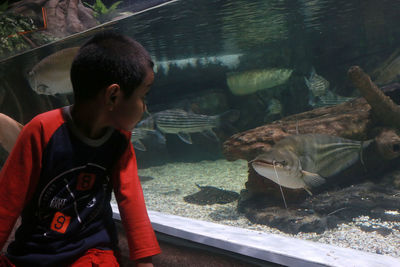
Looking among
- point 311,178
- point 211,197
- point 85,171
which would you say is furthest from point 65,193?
point 211,197

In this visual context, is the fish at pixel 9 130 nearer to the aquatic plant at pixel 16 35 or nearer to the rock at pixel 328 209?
the rock at pixel 328 209

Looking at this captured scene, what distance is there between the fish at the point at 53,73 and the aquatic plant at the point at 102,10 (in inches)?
69.7

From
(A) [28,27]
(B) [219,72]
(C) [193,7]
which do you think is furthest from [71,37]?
(B) [219,72]

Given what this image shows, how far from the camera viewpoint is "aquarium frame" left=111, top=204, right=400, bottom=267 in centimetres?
147

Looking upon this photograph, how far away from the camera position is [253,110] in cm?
1140

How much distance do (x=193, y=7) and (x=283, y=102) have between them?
525 cm

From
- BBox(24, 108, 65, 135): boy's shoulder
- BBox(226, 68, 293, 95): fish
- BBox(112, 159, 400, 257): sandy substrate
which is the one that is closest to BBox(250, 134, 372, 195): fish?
BBox(112, 159, 400, 257): sandy substrate

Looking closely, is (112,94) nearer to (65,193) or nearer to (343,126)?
(65,193)

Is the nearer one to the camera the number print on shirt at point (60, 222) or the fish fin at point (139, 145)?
the number print on shirt at point (60, 222)

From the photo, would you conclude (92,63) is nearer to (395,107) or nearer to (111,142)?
(111,142)

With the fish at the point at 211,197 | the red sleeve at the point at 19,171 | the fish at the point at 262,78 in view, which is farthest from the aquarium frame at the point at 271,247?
the fish at the point at 262,78

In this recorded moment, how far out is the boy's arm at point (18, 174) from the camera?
1446 millimetres

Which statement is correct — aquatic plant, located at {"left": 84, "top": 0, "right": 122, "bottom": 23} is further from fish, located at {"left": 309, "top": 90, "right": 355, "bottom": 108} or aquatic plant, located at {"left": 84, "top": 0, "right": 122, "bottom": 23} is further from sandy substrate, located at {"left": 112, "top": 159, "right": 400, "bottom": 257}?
fish, located at {"left": 309, "top": 90, "right": 355, "bottom": 108}

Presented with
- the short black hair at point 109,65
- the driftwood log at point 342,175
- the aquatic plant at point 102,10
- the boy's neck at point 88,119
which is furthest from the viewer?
the aquatic plant at point 102,10
